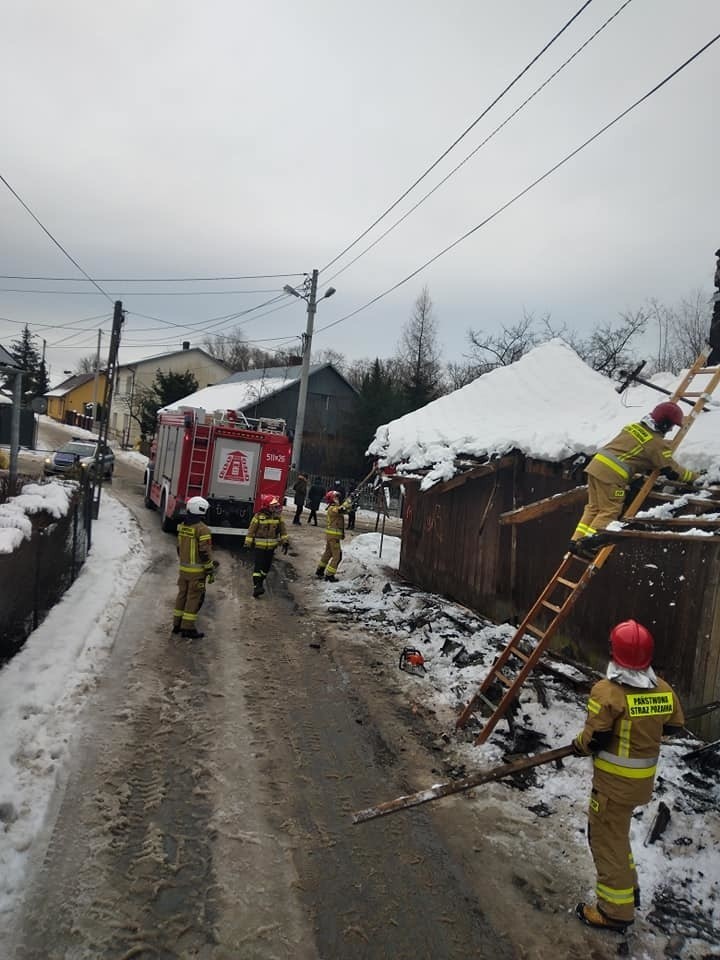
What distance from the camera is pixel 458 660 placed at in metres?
7.43

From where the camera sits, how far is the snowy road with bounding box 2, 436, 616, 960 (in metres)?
3.28

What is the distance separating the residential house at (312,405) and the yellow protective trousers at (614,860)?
95.3 ft

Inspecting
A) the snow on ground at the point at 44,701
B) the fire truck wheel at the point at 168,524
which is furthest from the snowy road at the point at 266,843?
the fire truck wheel at the point at 168,524

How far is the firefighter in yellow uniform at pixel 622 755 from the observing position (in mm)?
3504

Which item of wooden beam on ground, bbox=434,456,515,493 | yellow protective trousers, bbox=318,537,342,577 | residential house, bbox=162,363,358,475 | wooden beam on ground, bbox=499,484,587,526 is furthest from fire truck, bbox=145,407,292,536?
residential house, bbox=162,363,358,475

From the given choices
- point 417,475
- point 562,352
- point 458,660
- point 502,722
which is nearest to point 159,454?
point 417,475

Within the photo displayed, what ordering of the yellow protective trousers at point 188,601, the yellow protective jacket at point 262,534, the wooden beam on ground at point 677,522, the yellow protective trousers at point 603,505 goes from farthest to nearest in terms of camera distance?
the yellow protective jacket at point 262,534 → the yellow protective trousers at point 188,601 → the yellow protective trousers at point 603,505 → the wooden beam on ground at point 677,522

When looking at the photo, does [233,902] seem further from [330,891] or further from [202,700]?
[202,700]

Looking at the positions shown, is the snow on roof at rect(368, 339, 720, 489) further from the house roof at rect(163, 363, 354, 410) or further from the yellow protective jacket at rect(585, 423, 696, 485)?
the house roof at rect(163, 363, 354, 410)

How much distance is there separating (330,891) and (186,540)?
205 inches

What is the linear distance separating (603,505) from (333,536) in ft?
22.9

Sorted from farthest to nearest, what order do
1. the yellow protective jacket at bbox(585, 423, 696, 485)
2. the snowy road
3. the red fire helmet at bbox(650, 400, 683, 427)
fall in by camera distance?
the yellow protective jacket at bbox(585, 423, 696, 485), the red fire helmet at bbox(650, 400, 683, 427), the snowy road

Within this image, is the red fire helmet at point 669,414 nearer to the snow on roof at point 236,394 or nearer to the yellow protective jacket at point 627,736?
the yellow protective jacket at point 627,736

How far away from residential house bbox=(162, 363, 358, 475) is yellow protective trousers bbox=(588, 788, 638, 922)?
1144 inches
